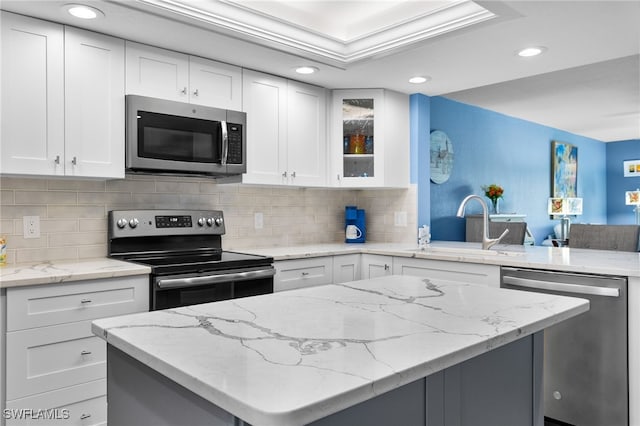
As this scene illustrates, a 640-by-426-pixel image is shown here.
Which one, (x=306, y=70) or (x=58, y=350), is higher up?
(x=306, y=70)

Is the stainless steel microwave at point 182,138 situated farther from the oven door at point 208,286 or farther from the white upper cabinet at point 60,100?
the oven door at point 208,286

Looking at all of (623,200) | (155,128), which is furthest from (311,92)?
(623,200)

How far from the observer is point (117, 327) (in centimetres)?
120

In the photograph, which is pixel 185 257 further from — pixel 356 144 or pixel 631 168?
pixel 631 168

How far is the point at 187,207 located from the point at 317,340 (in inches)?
91.4

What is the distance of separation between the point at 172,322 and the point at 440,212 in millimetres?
3999

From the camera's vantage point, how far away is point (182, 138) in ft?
9.36

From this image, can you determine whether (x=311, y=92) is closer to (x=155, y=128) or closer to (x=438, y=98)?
(x=155, y=128)

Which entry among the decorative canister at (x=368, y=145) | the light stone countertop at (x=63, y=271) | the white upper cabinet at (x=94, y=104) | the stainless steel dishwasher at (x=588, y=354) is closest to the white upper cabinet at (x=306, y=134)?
the decorative canister at (x=368, y=145)

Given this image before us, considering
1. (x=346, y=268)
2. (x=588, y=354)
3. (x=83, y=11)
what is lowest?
(x=588, y=354)

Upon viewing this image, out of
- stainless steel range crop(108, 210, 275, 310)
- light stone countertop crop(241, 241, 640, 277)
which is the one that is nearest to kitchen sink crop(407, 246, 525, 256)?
light stone countertop crop(241, 241, 640, 277)

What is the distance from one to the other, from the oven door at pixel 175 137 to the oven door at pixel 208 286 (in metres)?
0.67

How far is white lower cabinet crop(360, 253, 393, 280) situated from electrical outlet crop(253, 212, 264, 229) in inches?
31.9

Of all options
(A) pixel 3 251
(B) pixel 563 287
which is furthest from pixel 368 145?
(A) pixel 3 251
